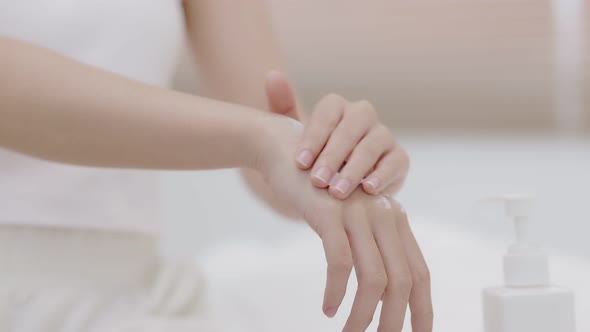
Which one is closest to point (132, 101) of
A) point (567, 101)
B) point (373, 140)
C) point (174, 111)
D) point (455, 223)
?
point (174, 111)

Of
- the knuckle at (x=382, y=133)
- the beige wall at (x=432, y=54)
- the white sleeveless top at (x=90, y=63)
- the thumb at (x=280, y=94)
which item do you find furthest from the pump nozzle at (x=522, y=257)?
the beige wall at (x=432, y=54)

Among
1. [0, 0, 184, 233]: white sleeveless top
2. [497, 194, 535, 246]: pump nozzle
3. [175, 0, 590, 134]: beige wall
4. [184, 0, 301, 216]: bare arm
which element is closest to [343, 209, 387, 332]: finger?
[497, 194, 535, 246]: pump nozzle

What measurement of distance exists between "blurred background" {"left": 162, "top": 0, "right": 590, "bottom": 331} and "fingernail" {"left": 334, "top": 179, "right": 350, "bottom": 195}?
0.74 metres

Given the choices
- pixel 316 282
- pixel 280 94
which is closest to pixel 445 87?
pixel 316 282

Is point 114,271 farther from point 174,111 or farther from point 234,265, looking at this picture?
point 234,265

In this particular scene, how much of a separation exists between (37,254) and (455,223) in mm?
833

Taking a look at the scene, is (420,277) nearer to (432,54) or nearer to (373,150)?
(373,150)

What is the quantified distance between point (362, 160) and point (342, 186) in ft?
0.14

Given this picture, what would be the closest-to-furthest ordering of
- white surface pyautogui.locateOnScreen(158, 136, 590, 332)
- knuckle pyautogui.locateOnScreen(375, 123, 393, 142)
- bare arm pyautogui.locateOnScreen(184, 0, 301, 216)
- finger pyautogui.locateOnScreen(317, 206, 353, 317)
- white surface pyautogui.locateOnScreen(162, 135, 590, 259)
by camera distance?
finger pyautogui.locateOnScreen(317, 206, 353, 317)
knuckle pyautogui.locateOnScreen(375, 123, 393, 142)
bare arm pyautogui.locateOnScreen(184, 0, 301, 216)
white surface pyautogui.locateOnScreen(158, 136, 590, 332)
white surface pyautogui.locateOnScreen(162, 135, 590, 259)

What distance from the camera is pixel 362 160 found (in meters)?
0.60

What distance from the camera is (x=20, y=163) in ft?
2.41

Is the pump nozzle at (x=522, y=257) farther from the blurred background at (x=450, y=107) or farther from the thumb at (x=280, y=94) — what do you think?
the blurred background at (x=450, y=107)

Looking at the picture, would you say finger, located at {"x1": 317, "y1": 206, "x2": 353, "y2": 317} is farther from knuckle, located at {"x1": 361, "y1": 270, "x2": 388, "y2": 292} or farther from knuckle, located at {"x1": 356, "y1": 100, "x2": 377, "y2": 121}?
knuckle, located at {"x1": 356, "y1": 100, "x2": 377, "y2": 121}

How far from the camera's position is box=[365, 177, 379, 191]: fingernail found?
590 millimetres
